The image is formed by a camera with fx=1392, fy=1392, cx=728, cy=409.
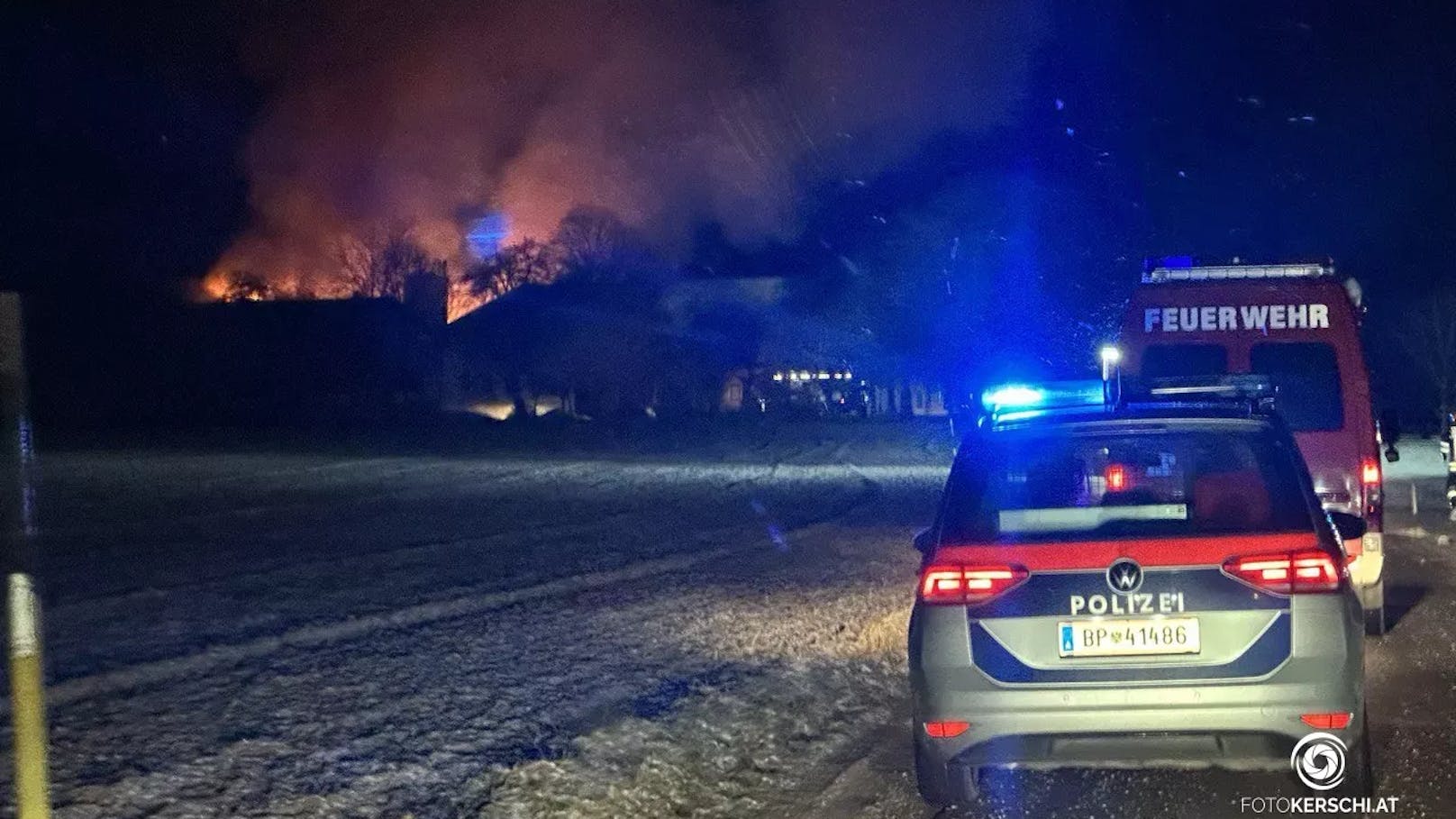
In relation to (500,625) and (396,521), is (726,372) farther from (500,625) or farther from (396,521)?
(500,625)

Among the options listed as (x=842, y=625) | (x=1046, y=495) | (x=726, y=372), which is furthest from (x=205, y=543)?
(x=726, y=372)

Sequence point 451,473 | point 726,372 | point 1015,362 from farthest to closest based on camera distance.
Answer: point 726,372 < point 1015,362 < point 451,473

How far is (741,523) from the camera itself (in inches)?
738

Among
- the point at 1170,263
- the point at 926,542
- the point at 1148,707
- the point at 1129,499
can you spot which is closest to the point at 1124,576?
the point at 1148,707

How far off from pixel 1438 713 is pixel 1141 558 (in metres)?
3.22

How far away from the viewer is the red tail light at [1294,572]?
5.00 metres

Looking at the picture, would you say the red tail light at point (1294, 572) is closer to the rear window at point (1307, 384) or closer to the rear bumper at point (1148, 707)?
the rear bumper at point (1148, 707)

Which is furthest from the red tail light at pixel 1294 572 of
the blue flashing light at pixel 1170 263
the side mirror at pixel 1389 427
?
the side mirror at pixel 1389 427

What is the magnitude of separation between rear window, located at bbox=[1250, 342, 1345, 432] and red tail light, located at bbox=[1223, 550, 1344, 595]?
3991mm

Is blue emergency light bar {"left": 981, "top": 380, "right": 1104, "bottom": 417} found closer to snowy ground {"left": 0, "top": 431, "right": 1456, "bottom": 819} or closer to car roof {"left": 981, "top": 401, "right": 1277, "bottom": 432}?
snowy ground {"left": 0, "top": 431, "right": 1456, "bottom": 819}

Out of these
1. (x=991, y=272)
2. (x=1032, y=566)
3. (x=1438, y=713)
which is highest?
(x=991, y=272)

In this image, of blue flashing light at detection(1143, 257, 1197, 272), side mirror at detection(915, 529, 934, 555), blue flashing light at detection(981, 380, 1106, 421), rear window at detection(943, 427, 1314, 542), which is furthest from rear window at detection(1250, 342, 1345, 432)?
blue flashing light at detection(981, 380, 1106, 421)

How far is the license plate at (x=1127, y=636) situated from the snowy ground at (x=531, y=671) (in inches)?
37.7

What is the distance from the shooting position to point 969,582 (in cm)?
523
